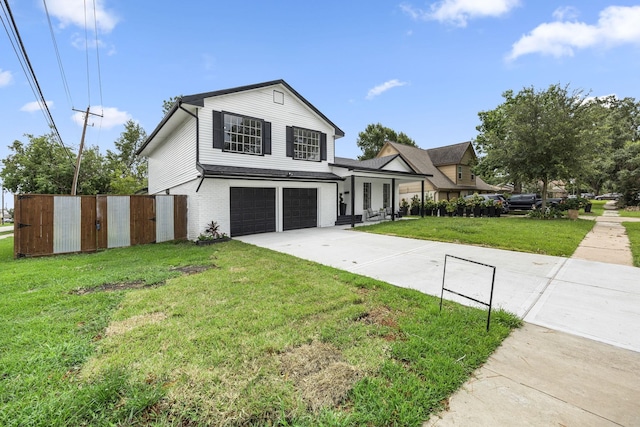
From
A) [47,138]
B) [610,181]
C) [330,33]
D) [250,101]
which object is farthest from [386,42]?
[47,138]

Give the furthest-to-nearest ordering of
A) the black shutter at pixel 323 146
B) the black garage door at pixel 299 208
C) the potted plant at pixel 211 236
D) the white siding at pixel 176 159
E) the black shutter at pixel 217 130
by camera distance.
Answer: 1. the black shutter at pixel 323 146
2. the black garage door at pixel 299 208
3. the white siding at pixel 176 159
4. the black shutter at pixel 217 130
5. the potted plant at pixel 211 236

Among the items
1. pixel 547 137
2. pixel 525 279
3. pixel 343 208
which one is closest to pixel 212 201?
pixel 343 208

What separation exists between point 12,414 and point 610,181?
41886mm

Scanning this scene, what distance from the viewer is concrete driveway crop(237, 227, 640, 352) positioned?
135 inches

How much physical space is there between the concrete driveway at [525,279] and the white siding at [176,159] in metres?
5.55

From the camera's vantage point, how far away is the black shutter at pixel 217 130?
34.9ft

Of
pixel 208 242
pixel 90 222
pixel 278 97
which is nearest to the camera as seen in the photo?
pixel 90 222

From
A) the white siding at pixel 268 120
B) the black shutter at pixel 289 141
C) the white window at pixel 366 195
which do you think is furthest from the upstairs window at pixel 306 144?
the white window at pixel 366 195

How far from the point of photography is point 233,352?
106 inches

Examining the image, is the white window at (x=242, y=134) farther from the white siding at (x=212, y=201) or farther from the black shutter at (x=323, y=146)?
the black shutter at (x=323, y=146)

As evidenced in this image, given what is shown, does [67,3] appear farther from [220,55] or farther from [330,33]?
[330,33]

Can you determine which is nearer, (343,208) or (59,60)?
(59,60)

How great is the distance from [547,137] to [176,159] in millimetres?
19820

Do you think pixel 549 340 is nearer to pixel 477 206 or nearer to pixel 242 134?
pixel 242 134
